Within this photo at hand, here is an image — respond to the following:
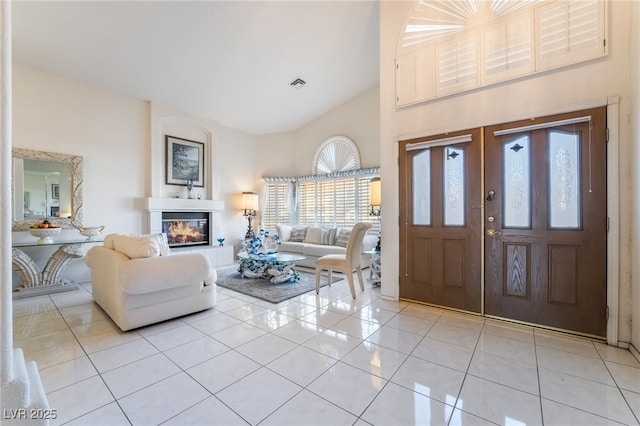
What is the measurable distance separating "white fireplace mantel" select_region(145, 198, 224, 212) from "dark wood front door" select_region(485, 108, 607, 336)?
5.13m

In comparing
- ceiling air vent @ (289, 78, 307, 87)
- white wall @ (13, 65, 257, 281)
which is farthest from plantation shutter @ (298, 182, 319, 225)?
white wall @ (13, 65, 257, 281)

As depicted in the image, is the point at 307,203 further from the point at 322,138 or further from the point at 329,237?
the point at 322,138

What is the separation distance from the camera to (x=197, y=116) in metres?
5.85

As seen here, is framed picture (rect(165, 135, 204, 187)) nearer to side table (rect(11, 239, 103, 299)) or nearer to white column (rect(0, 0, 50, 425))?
side table (rect(11, 239, 103, 299))

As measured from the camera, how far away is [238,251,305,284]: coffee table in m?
4.26

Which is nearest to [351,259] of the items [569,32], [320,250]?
[320,250]

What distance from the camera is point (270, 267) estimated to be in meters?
4.44

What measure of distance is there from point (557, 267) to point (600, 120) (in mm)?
1315

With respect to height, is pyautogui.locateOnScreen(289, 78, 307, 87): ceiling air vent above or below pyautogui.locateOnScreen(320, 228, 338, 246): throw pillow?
above

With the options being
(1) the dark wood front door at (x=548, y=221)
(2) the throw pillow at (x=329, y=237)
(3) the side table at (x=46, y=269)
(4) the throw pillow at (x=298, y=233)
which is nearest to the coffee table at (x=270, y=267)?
(2) the throw pillow at (x=329, y=237)

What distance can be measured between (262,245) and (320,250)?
3.77ft

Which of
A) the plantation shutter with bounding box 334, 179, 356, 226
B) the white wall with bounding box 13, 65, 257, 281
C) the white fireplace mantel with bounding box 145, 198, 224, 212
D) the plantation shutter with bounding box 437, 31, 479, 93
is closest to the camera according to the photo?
the plantation shutter with bounding box 437, 31, 479, 93

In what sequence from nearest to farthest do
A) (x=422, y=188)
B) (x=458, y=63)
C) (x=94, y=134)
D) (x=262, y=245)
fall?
(x=458, y=63) → (x=422, y=188) → (x=94, y=134) → (x=262, y=245)

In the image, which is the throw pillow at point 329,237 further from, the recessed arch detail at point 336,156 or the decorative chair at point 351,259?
the decorative chair at point 351,259
